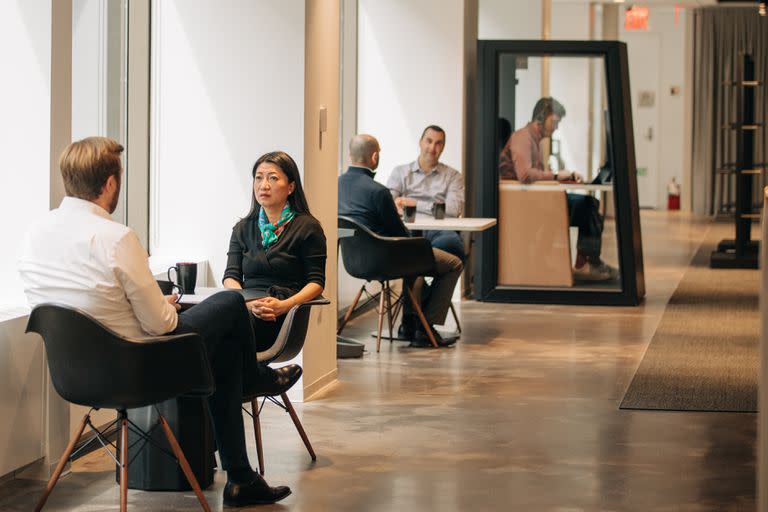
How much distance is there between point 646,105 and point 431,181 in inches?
566

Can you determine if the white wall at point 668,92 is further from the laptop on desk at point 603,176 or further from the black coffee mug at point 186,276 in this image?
the black coffee mug at point 186,276

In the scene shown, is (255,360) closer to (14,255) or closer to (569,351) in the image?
(14,255)

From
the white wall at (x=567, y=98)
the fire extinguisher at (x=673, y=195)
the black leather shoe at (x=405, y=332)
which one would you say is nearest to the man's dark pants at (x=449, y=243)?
the black leather shoe at (x=405, y=332)

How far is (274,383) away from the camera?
4.55 m

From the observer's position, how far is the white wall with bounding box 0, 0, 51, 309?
15.0 ft

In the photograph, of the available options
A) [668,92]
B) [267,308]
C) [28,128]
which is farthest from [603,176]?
[668,92]

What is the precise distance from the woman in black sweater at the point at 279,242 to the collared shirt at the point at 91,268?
4.01ft

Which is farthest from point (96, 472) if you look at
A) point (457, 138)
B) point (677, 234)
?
point (677, 234)

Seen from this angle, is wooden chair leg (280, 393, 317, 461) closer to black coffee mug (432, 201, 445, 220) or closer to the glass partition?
black coffee mug (432, 201, 445, 220)

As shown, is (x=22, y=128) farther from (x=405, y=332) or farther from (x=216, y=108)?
(x=405, y=332)

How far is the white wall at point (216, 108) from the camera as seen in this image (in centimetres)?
602

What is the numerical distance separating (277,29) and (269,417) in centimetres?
186

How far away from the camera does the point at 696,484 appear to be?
15.5ft

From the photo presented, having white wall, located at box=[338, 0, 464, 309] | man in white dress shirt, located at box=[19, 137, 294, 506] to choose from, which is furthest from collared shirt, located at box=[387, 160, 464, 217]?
man in white dress shirt, located at box=[19, 137, 294, 506]
